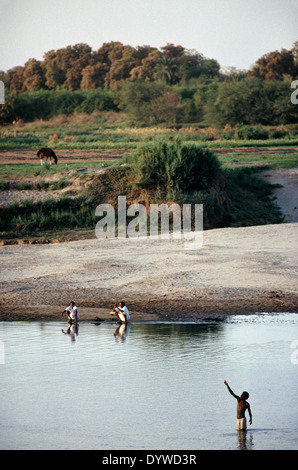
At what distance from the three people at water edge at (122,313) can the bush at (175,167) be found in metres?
12.8

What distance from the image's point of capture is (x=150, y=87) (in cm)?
6594

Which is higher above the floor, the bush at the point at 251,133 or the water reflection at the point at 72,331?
the bush at the point at 251,133

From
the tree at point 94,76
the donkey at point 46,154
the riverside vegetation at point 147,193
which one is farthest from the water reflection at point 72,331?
the tree at point 94,76

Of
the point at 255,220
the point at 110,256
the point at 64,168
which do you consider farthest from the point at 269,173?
the point at 110,256

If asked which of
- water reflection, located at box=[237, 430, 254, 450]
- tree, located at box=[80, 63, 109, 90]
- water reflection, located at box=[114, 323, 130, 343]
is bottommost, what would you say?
water reflection, located at box=[237, 430, 254, 450]

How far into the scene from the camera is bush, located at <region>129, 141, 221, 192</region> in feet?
91.6

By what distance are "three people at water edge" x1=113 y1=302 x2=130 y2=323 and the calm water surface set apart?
9.2 inches

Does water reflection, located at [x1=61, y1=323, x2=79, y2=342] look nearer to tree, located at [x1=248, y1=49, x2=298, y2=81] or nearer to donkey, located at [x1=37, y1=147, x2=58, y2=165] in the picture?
donkey, located at [x1=37, y1=147, x2=58, y2=165]

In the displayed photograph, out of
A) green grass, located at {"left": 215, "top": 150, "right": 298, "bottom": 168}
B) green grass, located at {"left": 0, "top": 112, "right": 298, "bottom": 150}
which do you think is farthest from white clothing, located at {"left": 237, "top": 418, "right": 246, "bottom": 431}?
green grass, located at {"left": 0, "top": 112, "right": 298, "bottom": 150}

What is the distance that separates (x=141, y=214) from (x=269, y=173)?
1011 centimetres

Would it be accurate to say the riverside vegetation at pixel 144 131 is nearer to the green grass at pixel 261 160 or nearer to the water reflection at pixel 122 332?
the green grass at pixel 261 160

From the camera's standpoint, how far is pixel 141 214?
27.0m

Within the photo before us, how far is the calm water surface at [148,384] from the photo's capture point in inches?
389

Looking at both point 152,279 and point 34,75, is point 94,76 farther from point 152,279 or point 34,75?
point 152,279
